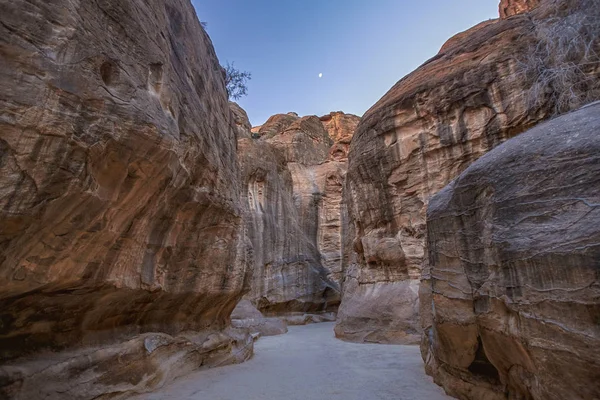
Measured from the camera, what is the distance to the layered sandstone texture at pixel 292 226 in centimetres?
1727

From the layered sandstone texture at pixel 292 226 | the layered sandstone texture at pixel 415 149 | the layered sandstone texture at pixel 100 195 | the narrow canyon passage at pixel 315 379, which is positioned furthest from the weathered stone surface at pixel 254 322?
the layered sandstone texture at pixel 100 195

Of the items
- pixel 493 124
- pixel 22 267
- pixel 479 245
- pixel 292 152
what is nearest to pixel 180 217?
pixel 22 267

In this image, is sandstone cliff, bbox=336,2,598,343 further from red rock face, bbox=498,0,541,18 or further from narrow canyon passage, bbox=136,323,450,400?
red rock face, bbox=498,0,541,18

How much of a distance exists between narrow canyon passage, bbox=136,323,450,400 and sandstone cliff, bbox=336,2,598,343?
3123 millimetres

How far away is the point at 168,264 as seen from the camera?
5.52 meters

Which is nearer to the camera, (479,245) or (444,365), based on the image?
(479,245)

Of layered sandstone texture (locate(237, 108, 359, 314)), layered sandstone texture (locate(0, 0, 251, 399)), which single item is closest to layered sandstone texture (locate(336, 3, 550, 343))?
layered sandstone texture (locate(237, 108, 359, 314))

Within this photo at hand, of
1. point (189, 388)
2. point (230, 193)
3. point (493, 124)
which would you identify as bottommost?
point (189, 388)

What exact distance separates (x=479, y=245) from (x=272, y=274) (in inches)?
570

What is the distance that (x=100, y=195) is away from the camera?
3514mm

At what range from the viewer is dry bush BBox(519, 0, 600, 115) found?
8750 millimetres

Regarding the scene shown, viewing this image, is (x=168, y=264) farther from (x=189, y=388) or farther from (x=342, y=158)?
(x=342, y=158)

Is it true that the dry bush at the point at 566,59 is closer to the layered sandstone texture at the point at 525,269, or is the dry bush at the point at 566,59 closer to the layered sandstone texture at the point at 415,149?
the layered sandstone texture at the point at 415,149

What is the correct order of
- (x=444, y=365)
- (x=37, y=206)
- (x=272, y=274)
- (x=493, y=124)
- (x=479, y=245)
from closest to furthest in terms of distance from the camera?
(x=37, y=206), (x=479, y=245), (x=444, y=365), (x=493, y=124), (x=272, y=274)
